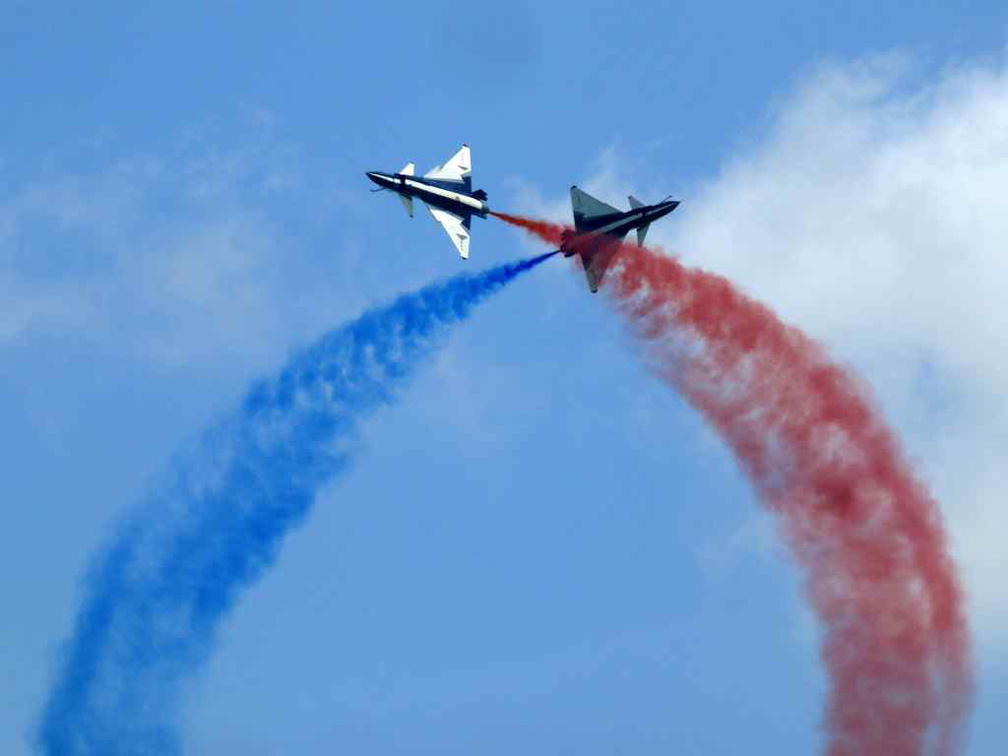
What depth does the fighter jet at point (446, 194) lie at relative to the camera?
375 feet

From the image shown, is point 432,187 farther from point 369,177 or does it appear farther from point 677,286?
point 677,286

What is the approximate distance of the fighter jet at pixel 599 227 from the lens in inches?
4412

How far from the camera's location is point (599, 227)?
369ft

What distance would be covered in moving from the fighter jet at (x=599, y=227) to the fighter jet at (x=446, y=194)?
505 centimetres

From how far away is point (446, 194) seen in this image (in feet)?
377

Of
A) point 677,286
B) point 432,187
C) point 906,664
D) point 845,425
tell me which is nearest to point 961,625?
point 906,664

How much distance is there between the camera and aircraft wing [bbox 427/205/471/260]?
11381 cm

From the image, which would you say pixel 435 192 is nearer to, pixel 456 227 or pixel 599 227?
pixel 456 227

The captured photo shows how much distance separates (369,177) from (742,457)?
23592 millimetres

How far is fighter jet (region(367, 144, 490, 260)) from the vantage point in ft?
375

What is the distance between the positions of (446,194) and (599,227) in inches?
320

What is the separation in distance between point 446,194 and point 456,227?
6.09ft

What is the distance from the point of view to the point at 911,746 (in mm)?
100625

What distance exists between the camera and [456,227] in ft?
Answer: 375
